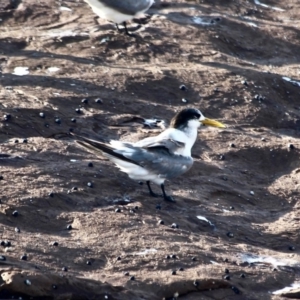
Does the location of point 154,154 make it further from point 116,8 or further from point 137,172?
point 116,8

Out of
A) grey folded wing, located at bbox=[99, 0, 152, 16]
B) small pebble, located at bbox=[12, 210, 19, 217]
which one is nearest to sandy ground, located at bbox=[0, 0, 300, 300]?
small pebble, located at bbox=[12, 210, 19, 217]

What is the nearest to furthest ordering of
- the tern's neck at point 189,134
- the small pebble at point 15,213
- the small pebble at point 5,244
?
1. the small pebble at point 5,244
2. the small pebble at point 15,213
3. the tern's neck at point 189,134

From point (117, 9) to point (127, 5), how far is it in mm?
161

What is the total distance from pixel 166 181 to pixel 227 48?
15.3ft

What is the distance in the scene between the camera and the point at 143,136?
36.5ft

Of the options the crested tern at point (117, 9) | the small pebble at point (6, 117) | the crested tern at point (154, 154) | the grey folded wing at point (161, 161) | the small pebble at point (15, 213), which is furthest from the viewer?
the crested tern at point (117, 9)

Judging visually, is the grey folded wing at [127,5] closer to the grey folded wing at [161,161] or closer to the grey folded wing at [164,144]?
the grey folded wing at [164,144]

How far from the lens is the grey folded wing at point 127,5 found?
13.9 meters

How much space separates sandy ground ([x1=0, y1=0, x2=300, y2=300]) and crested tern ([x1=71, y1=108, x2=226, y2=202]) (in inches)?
9.6

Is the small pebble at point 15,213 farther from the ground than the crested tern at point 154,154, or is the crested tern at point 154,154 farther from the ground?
the crested tern at point 154,154

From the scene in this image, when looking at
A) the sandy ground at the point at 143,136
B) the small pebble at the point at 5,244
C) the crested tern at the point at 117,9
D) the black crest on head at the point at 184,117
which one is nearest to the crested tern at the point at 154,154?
the black crest on head at the point at 184,117

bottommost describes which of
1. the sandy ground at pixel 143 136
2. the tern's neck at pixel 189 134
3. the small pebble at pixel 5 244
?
the sandy ground at pixel 143 136

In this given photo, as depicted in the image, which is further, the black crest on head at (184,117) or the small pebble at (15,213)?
the black crest on head at (184,117)

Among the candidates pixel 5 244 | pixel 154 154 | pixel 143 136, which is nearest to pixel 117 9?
pixel 143 136
